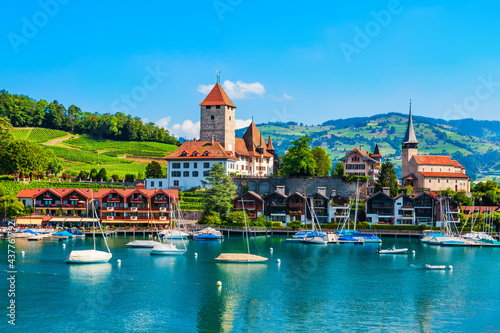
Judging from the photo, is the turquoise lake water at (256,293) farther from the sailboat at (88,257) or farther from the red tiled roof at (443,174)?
the red tiled roof at (443,174)

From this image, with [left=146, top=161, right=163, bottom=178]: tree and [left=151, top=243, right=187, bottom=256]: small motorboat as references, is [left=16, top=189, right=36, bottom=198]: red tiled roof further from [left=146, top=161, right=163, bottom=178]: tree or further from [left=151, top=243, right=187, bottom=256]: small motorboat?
[left=151, top=243, right=187, bottom=256]: small motorboat

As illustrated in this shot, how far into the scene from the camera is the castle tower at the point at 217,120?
117500mm

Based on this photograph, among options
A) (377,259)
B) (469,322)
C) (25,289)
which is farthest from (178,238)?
(469,322)

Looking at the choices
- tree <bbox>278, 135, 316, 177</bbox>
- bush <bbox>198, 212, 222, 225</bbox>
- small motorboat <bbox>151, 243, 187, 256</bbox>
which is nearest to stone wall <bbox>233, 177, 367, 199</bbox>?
tree <bbox>278, 135, 316, 177</bbox>

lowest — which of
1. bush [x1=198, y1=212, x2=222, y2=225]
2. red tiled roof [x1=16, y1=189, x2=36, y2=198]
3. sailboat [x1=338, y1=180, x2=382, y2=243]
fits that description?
sailboat [x1=338, y1=180, x2=382, y2=243]

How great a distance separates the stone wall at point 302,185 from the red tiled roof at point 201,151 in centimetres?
574

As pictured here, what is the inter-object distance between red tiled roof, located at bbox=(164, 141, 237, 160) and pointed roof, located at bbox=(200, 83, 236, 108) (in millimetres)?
9774

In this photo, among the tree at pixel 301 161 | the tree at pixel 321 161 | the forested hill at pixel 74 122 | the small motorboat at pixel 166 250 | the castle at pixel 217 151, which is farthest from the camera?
the forested hill at pixel 74 122

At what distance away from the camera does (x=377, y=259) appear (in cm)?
7056

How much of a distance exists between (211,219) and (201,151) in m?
20.0

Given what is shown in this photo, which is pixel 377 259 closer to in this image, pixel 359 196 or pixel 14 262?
pixel 359 196

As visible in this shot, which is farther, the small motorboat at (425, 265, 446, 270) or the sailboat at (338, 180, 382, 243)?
the sailboat at (338, 180, 382, 243)

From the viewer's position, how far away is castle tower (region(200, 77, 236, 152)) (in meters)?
118

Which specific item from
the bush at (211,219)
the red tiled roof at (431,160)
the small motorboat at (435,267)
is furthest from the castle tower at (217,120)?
the small motorboat at (435,267)
